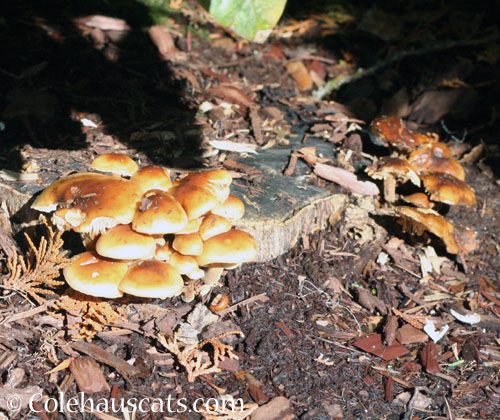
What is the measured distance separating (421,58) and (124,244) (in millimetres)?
6363

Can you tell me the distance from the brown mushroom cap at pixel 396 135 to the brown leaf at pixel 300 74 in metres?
2.30

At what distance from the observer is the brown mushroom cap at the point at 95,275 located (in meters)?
3.17

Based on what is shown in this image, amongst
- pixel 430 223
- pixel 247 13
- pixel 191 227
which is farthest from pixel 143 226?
pixel 430 223

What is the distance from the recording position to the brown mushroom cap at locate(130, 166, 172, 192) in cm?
339

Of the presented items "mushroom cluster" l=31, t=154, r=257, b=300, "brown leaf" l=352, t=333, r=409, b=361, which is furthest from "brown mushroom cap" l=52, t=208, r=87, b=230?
"brown leaf" l=352, t=333, r=409, b=361

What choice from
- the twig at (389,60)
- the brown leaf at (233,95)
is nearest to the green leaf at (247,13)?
the brown leaf at (233,95)

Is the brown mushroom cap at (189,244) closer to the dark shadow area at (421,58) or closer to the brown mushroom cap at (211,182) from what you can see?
the brown mushroom cap at (211,182)

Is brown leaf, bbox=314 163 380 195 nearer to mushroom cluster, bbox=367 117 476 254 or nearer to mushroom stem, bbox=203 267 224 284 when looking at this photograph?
mushroom cluster, bbox=367 117 476 254

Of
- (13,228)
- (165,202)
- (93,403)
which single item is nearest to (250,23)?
(165,202)

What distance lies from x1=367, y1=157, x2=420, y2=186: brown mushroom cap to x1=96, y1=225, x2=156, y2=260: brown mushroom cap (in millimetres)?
2570

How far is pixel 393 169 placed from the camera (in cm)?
488

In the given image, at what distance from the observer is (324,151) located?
545cm

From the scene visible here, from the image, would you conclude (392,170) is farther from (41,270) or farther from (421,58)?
(421,58)

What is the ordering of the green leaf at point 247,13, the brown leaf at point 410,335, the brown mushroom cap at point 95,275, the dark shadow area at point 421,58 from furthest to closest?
1. the dark shadow area at point 421,58
2. the brown leaf at point 410,335
3. the brown mushroom cap at point 95,275
4. the green leaf at point 247,13
